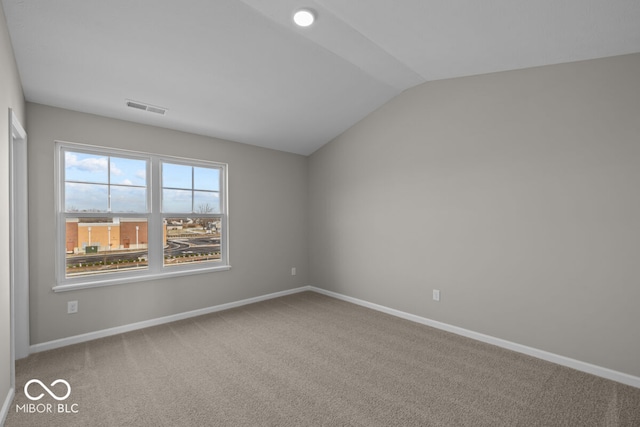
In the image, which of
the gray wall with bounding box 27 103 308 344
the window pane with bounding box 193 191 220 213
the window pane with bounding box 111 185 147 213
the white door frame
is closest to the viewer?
the white door frame

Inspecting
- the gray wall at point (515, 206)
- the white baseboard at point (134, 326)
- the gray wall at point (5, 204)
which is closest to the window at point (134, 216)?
the white baseboard at point (134, 326)

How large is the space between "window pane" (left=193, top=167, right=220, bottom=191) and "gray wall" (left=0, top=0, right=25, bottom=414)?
1998 mm

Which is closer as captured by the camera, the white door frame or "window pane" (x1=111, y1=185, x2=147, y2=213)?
the white door frame

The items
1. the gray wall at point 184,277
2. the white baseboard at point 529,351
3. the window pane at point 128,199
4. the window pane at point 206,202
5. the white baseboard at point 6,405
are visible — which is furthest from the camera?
the window pane at point 206,202

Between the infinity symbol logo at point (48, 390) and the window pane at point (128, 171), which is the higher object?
the window pane at point (128, 171)

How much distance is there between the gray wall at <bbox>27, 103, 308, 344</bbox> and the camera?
294cm

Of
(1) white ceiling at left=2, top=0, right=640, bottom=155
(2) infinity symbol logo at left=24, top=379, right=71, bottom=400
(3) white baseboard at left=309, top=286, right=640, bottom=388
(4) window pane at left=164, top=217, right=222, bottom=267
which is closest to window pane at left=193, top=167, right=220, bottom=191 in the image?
(4) window pane at left=164, top=217, right=222, bottom=267

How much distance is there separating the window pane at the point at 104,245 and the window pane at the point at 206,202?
664 millimetres

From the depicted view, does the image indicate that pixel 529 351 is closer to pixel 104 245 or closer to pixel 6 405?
pixel 6 405

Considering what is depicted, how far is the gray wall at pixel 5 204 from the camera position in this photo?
1902mm

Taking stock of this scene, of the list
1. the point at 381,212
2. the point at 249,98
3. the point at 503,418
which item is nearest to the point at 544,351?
the point at 503,418

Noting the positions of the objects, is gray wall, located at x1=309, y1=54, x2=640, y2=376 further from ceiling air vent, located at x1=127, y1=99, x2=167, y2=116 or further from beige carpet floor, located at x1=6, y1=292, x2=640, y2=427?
ceiling air vent, located at x1=127, y1=99, x2=167, y2=116

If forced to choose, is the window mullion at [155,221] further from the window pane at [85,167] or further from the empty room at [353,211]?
the window pane at [85,167]

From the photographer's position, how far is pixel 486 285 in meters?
3.15
